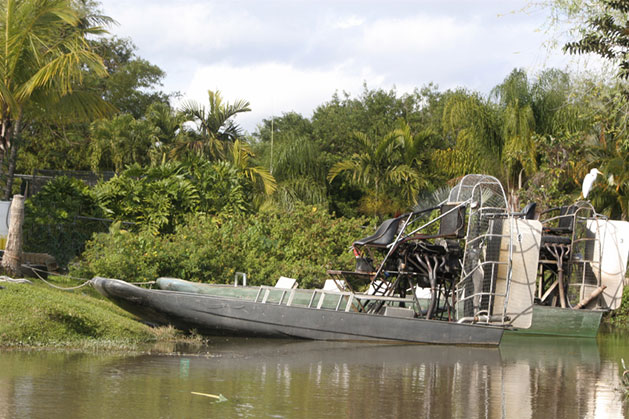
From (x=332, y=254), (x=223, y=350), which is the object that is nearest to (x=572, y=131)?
(x=332, y=254)

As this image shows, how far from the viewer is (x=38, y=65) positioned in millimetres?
18828

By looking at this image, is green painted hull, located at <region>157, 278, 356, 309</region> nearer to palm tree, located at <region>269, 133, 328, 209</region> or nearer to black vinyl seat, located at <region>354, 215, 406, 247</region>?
black vinyl seat, located at <region>354, 215, 406, 247</region>

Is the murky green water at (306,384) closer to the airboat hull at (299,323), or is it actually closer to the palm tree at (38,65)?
the airboat hull at (299,323)

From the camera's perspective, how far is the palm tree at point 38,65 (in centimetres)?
1811

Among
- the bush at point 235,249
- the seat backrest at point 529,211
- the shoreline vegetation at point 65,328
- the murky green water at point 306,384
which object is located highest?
the seat backrest at point 529,211

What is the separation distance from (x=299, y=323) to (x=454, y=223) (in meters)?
3.58

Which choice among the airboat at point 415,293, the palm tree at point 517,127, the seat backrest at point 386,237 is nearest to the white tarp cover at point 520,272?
the airboat at point 415,293

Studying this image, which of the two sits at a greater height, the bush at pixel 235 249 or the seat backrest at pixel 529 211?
the seat backrest at pixel 529 211

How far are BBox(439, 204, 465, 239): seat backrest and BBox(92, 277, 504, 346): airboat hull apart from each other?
1730 mm

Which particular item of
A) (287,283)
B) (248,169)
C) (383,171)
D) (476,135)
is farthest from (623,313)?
(248,169)

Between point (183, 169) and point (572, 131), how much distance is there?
12969mm

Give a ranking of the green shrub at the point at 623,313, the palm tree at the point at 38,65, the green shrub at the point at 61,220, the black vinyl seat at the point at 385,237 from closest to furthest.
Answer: the black vinyl seat at the point at 385,237 → the palm tree at the point at 38,65 → the green shrub at the point at 61,220 → the green shrub at the point at 623,313

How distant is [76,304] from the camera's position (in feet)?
43.3

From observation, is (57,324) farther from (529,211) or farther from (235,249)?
(529,211)
